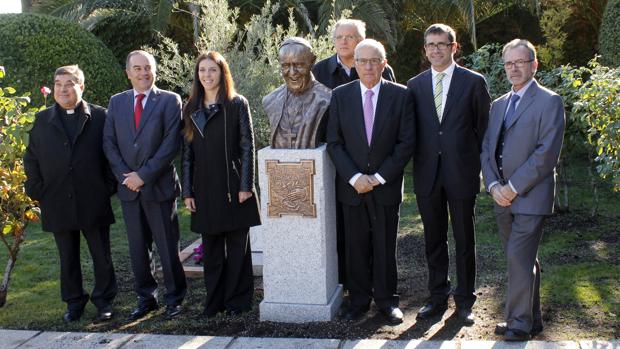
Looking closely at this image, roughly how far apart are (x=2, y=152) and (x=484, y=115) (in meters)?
3.68

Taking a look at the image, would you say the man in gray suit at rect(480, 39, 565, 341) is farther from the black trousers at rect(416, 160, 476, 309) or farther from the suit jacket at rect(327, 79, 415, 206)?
the suit jacket at rect(327, 79, 415, 206)

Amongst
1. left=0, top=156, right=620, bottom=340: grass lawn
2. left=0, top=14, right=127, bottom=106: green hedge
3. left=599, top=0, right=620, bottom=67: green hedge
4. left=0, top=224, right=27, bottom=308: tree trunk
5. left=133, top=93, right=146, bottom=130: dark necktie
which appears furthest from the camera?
left=599, top=0, right=620, bottom=67: green hedge

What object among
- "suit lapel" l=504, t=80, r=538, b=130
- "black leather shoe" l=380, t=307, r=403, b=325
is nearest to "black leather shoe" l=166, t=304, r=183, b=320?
"black leather shoe" l=380, t=307, r=403, b=325

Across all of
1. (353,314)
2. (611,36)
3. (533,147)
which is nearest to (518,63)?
(533,147)

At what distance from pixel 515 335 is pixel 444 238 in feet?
3.02

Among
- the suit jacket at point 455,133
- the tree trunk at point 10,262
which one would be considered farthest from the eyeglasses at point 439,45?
the tree trunk at point 10,262

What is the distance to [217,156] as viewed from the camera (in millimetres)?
5566

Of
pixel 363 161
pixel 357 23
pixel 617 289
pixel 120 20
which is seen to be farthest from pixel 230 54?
pixel 120 20

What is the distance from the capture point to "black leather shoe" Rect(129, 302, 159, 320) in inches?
230

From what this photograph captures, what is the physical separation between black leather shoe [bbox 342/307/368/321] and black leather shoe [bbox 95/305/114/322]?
1.80 m

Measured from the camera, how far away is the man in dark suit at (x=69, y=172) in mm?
5684

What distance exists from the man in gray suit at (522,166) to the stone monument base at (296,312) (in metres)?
1.30

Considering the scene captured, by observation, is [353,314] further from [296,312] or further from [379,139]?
[379,139]

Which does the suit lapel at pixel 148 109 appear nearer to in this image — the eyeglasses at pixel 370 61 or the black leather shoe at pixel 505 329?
the eyeglasses at pixel 370 61
